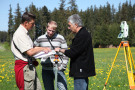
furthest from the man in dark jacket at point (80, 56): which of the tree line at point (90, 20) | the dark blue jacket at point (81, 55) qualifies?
the tree line at point (90, 20)

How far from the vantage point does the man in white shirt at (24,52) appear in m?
3.37

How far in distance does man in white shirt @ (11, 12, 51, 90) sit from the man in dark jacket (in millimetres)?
572

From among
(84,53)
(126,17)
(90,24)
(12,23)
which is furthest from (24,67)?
(126,17)

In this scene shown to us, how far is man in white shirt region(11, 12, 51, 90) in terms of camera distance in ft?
11.1

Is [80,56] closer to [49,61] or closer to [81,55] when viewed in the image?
[81,55]

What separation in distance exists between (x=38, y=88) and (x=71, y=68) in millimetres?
851

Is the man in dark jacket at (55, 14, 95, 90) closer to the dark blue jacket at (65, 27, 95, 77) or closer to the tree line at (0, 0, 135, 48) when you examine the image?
the dark blue jacket at (65, 27, 95, 77)

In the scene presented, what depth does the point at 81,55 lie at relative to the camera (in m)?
3.56

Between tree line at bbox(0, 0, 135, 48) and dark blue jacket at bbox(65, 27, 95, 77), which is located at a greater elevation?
tree line at bbox(0, 0, 135, 48)

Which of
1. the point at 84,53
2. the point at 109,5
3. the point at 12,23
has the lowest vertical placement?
the point at 84,53

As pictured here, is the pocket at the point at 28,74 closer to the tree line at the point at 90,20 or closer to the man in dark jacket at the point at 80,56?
the man in dark jacket at the point at 80,56

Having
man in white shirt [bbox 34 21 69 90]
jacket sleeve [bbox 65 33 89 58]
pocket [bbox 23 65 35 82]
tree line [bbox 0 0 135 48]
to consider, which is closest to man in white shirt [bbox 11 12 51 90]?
pocket [bbox 23 65 35 82]

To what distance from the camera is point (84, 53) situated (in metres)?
3.56

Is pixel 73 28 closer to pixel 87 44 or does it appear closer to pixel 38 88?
pixel 87 44
